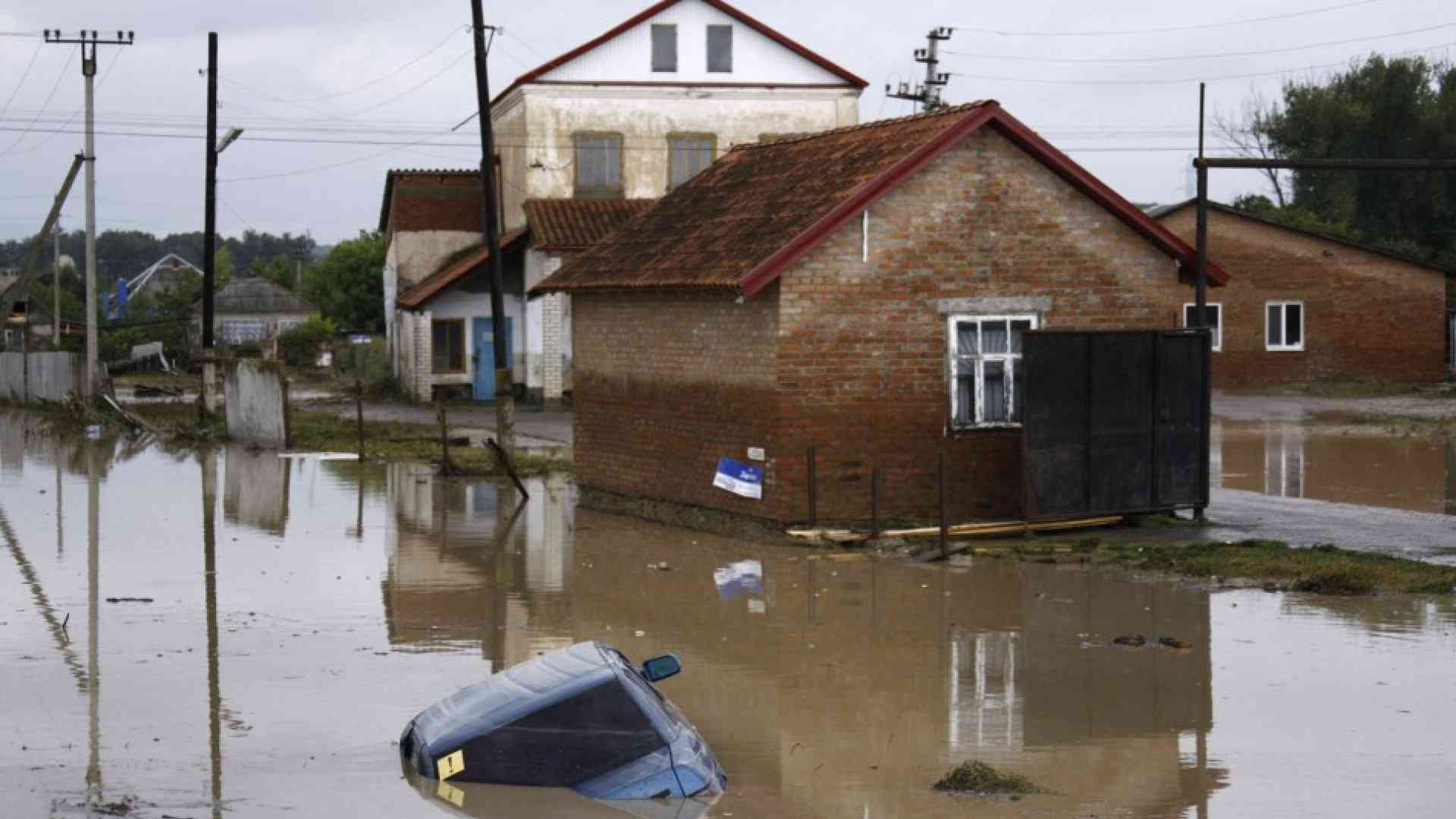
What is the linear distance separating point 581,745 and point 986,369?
1167 centimetres

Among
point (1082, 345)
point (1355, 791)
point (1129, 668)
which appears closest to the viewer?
point (1355, 791)

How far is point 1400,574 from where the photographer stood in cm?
1656

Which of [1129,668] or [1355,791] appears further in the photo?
[1129,668]

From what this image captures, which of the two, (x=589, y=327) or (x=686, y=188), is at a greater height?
(x=686, y=188)

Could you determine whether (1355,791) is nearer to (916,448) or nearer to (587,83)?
(916,448)

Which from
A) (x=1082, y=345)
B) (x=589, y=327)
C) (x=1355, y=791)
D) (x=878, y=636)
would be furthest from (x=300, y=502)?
(x=1355, y=791)

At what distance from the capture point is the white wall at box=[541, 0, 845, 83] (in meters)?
46.3

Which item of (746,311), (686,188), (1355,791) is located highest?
(686,188)

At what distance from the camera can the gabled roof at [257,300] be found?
89.8 metres

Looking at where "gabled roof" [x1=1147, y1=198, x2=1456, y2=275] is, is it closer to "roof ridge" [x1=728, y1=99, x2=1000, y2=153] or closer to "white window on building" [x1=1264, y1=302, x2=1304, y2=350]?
"white window on building" [x1=1264, y1=302, x2=1304, y2=350]

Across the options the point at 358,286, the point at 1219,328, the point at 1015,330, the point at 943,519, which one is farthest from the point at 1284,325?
the point at 358,286

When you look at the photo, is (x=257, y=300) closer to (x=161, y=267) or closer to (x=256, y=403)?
(x=161, y=267)

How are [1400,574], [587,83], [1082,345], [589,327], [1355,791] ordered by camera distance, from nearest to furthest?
[1355,791] < [1400,574] < [1082,345] < [589,327] < [587,83]

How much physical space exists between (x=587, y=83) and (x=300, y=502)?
23.2 m
